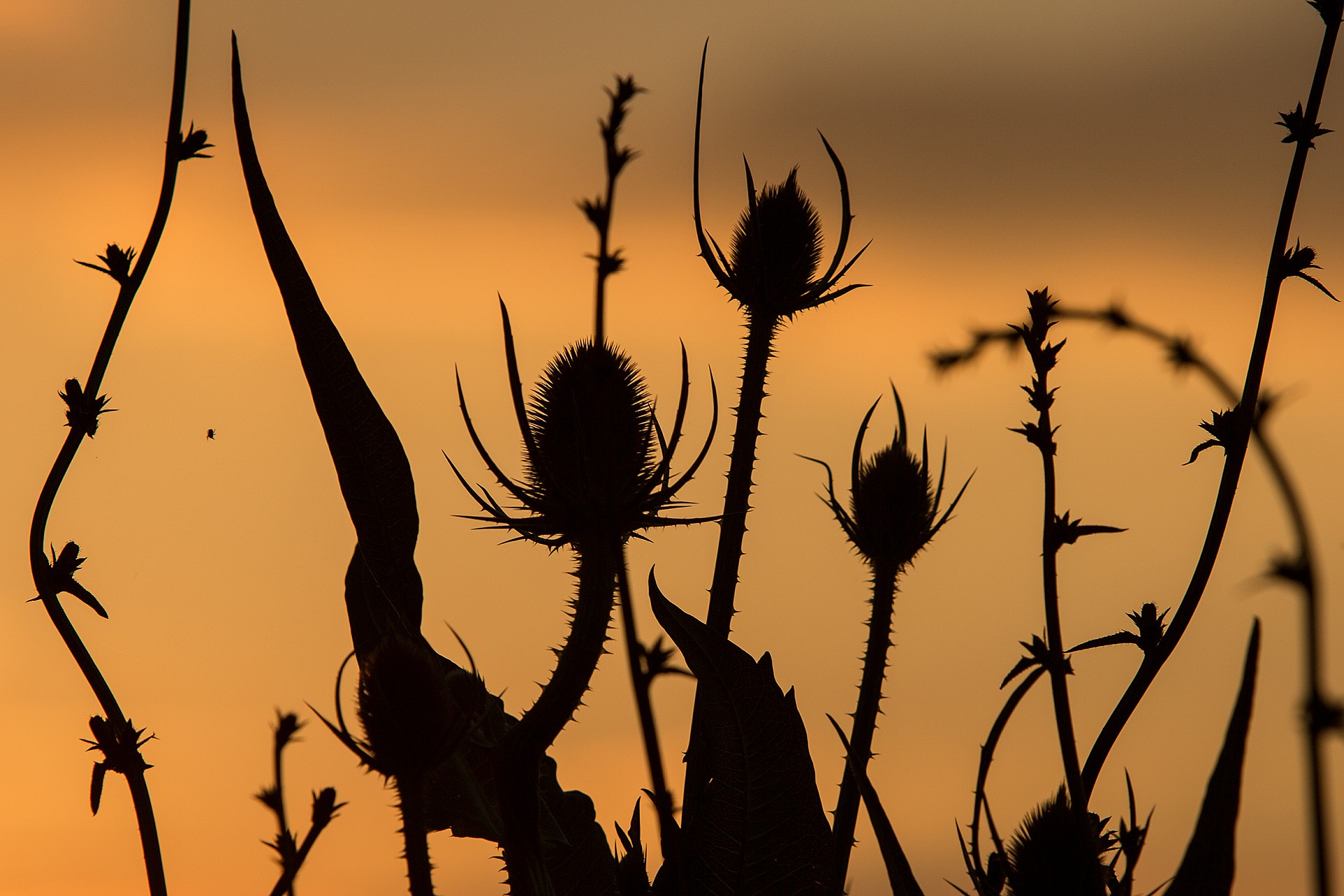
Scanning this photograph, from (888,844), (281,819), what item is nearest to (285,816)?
(281,819)

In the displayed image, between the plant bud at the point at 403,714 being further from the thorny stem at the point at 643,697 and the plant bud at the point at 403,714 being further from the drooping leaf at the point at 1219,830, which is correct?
the drooping leaf at the point at 1219,830

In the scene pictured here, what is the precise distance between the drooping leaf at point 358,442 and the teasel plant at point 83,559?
3.9 inches

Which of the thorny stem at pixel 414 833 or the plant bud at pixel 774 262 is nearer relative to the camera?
the thorny stem at pixel 414 833

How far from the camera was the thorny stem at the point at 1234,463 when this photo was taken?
1.13 metres

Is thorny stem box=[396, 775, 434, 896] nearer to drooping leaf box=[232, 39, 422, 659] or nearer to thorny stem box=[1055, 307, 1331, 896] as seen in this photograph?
drooping leaf box=[232, 39, 422, 659]

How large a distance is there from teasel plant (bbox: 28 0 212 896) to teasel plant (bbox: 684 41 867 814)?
59 cm

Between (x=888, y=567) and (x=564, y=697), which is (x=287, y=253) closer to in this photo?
(x=564, y=697)

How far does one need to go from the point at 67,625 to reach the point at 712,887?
70 cm

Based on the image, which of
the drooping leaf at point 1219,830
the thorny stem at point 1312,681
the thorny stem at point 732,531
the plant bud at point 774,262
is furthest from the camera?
the plant bud at point 774,262

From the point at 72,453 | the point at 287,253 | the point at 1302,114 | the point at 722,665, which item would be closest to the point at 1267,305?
the point at 1302,114

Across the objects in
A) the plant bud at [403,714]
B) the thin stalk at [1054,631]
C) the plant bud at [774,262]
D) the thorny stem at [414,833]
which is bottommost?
the thorny stem at [414,833]

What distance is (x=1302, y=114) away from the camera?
3.85 feet

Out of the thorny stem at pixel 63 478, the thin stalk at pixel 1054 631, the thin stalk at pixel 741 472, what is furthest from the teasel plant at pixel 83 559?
the thin stalk at pixel 1054 631

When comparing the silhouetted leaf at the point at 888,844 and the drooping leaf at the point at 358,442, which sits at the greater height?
the drooping leaf at the point at 358,442
